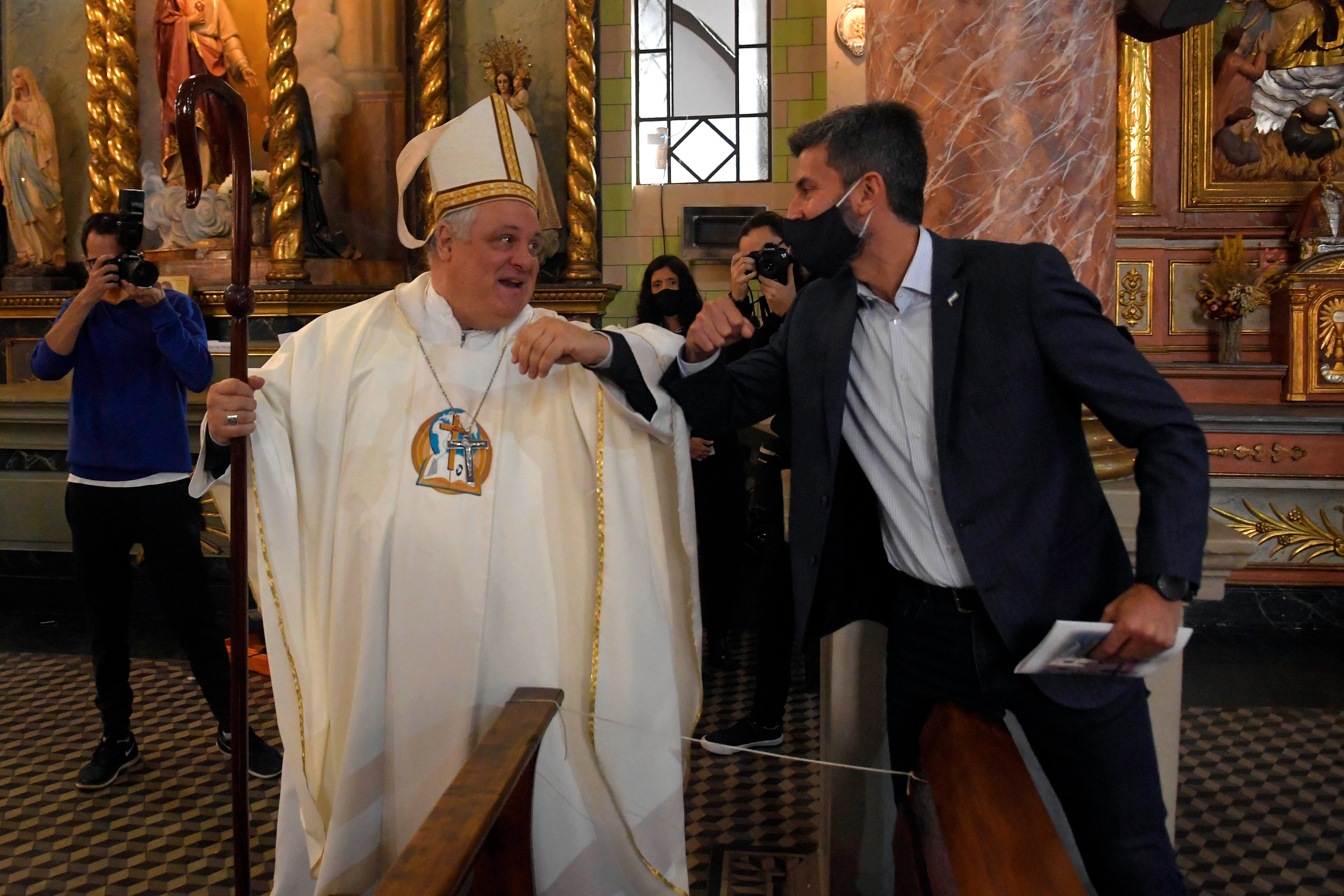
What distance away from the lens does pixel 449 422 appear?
7.56 feet

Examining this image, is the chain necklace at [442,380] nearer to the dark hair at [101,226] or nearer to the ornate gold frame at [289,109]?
the dark hair at [101,226]

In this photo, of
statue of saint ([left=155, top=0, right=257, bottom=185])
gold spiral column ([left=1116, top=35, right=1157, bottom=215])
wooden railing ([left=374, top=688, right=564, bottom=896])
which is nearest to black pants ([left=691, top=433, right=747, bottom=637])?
wooden railing ([left=374, top=688, right=564, bottom=896])

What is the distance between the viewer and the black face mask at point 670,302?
4238 millimetres

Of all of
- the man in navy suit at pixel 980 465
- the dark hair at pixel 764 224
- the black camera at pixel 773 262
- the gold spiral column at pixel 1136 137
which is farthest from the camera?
the gold spiral column at pixel 1136 137

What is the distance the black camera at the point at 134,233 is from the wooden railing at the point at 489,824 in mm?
1447

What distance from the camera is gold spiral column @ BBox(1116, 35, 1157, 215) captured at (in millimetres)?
6129

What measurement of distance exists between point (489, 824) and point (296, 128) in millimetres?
6955

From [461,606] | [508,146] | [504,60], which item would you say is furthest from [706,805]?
[504,60]

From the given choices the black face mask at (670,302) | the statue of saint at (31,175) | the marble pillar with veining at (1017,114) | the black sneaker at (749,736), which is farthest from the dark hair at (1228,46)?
the statue of saint at (31,175)

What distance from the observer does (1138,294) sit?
6273 mm

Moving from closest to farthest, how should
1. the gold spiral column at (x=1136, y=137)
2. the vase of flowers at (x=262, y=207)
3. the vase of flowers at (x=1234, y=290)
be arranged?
the vase of flowers at (x=1234, y=290) → the gold spiral column at (x=1136, y=137) → the vase of flowers at (x=262, y=207)

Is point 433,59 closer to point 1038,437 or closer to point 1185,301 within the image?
point 1185,301

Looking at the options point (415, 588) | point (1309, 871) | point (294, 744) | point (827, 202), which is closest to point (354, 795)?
point (294, 744)

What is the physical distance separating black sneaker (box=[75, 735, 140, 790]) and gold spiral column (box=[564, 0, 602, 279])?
4.88m
